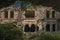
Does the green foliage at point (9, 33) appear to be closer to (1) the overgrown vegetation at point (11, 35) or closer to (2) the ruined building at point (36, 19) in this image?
(1) the overgrown vegetation at point (11, 35)

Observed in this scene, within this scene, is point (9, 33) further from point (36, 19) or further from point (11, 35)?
point (36, 19)

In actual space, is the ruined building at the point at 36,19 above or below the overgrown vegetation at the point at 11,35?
below

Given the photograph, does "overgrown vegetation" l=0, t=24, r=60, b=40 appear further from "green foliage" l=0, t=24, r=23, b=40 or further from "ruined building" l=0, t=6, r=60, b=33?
"ruined building" l=0, t=6, r=60, b=33

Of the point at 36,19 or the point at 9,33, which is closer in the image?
the point at 9,33

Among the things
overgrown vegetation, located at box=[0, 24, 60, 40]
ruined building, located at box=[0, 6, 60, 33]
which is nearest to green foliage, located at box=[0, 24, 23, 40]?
overgrown vegetation, located at box=[0, 24, 60, 40]

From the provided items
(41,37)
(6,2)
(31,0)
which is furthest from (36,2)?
(41,37)

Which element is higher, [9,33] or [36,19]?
[9,33]

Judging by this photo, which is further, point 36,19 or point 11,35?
point 36,19

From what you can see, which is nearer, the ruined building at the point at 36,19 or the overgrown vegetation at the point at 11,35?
the overgrown vegetation at the point at 11,35

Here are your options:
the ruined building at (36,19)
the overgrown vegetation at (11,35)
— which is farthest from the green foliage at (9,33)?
the ruined building at (36,19)

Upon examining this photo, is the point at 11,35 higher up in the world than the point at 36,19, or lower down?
higher up

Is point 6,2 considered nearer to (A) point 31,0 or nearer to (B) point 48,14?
(A) point 31,0

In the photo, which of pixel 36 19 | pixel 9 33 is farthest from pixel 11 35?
pixel 36 19

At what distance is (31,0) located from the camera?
14.0 ft
